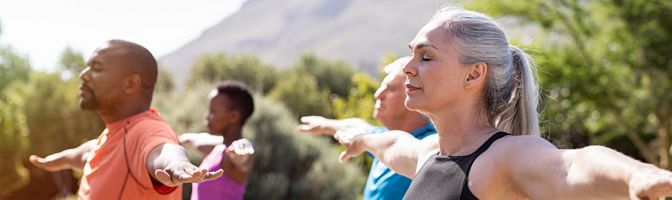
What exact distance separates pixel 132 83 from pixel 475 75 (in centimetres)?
178

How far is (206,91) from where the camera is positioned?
45.6 feet

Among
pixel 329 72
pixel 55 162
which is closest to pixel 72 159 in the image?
pixel 55 162

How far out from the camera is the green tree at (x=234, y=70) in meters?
34.3

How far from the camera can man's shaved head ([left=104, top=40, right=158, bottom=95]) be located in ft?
12.0

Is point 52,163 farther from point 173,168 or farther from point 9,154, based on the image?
point 9,154

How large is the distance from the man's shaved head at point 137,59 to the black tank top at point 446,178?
5.40 ft

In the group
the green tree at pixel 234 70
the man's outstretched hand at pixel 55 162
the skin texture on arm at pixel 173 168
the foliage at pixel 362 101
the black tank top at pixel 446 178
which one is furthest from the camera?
the green tree at pixel 234 70

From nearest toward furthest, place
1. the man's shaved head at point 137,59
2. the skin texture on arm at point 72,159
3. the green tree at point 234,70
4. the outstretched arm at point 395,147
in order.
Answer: the outstretched arm at point 395,147, the man's shaved head at point 137,59, the skin texture on arm at point 72,159, the green tree at point 234,70

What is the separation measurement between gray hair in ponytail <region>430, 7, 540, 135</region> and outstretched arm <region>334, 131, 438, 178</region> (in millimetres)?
304

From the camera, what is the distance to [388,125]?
A: 4.32 metres

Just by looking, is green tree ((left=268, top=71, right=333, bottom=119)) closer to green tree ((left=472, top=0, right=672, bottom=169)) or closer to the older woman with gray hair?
green tree ((left=472, top=0, right=672, bottom=169))

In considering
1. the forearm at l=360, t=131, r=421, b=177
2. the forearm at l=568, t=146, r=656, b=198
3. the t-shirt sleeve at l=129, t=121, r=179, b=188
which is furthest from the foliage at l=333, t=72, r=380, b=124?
the forearm at l=568, t=146, r=656, b=198

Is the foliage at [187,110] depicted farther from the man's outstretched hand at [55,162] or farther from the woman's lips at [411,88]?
the woman's lips at [411,88]

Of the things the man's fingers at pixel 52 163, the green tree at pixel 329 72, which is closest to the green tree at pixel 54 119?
the green tree at pixel 329 72
